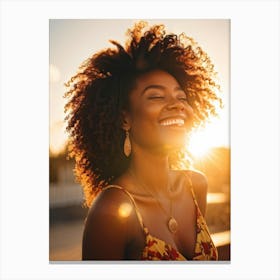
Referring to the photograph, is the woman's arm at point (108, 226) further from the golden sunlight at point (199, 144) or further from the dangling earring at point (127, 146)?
the golden sunlight at point (199, 144)

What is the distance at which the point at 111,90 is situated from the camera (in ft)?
9.99

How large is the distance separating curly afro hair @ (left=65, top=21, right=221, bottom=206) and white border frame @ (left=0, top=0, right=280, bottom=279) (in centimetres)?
18

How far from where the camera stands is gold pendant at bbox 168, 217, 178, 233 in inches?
118

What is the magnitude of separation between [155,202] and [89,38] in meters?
1.07

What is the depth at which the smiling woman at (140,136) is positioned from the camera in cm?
300

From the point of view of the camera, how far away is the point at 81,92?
3.08m

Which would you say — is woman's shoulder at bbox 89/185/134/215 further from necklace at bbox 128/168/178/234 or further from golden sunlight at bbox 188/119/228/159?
golden sunlight at bbox 188/119/228/159

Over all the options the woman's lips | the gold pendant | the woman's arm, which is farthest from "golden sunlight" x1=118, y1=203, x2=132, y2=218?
the woman's lips

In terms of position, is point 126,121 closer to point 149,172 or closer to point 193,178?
point 149,172
